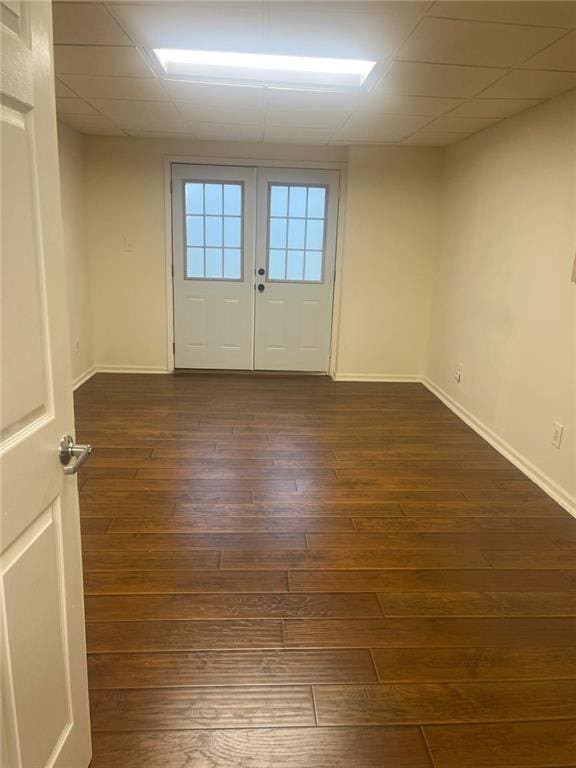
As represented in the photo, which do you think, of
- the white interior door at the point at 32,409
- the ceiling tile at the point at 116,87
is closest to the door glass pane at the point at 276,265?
the ceiling tile at the point at 116,87

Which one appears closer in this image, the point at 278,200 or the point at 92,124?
the point at 92,124

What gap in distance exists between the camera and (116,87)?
3.17 m

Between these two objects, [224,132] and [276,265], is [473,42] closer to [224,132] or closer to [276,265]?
[224,132]

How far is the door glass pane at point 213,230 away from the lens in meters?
5.01

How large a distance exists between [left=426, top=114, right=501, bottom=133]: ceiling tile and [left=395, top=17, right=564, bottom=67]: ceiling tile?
1.17 m

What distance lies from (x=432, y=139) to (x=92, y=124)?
2991 millimetres

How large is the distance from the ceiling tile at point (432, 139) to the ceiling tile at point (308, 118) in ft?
2.65

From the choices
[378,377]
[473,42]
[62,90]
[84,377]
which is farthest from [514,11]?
[84,377]

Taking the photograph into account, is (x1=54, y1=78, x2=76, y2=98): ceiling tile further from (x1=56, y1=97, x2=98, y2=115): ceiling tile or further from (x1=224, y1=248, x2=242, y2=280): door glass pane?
(x1=224, y1=248, x2=242, y2=280): door glass pane

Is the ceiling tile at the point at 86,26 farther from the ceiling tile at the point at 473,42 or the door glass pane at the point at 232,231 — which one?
the door glass pane at the point at 232,231

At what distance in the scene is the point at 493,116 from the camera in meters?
3.59

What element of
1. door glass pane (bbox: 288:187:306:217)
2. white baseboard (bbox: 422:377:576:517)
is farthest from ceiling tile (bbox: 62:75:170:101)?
white baseboard (bbox: 422:377:576:517)

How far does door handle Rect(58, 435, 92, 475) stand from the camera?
1070mm

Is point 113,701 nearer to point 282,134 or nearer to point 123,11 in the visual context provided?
point 123,11
